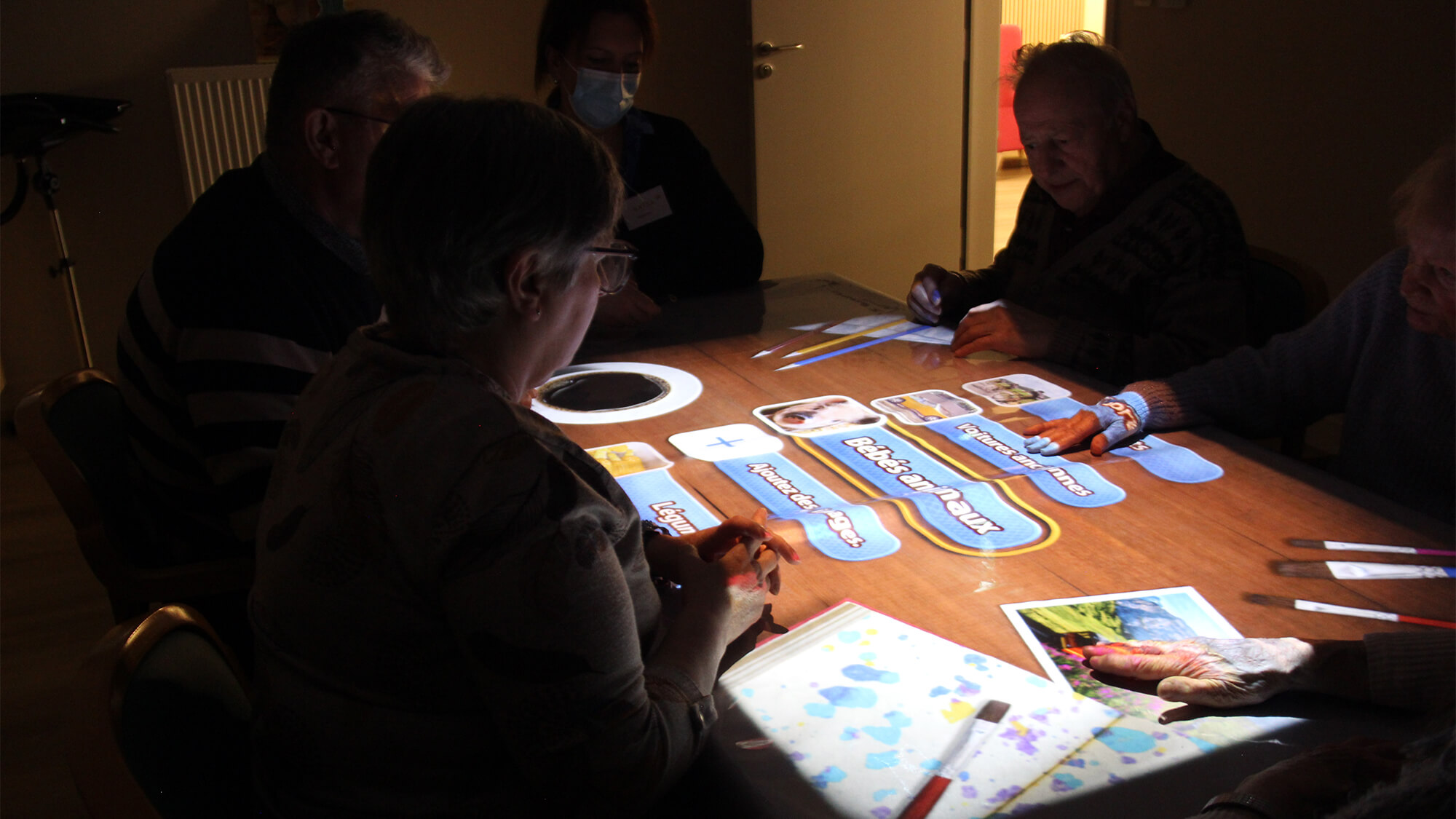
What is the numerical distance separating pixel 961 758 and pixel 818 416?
874 millimetres

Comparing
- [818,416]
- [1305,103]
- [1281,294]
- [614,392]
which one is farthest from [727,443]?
[1305,103]

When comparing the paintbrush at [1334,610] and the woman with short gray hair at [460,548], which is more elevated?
the woman with short gray hair at [460,548]

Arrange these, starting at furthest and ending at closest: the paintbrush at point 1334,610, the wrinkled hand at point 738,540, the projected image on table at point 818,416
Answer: the projected image on table at point 818,416 < the wrinkled hand at point 738,540 < the paintbrush at point 1334,610

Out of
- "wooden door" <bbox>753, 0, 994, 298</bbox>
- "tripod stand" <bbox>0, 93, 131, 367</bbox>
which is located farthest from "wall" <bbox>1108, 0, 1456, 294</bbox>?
"tripod stand" <bbox>0, 93, 131, 367</bbox>

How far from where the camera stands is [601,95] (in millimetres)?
2586

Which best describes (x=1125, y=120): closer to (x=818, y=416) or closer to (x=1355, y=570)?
(x=818, y=416)

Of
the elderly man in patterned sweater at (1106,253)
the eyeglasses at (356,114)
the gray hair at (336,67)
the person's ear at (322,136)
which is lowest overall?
the elderly man in patterned sweater at (1106,253)

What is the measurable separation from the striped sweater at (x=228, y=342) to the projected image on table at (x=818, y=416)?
66cm

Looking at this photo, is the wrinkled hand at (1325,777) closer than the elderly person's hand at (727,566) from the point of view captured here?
Yes

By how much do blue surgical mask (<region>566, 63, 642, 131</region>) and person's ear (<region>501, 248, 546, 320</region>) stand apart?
1758mm

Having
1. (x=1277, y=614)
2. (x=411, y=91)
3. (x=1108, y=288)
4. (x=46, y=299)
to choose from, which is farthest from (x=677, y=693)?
(x=46, y=299)

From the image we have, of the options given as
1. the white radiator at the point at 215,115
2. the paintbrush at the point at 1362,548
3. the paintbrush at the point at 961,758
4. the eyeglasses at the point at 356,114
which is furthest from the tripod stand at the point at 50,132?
the paintbrush at the point at 1362,548

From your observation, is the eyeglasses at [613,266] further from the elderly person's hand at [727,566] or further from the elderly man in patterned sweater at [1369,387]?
the elderly man in patterned sweater at [1369,387]

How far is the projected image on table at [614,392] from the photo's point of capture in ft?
5.77
